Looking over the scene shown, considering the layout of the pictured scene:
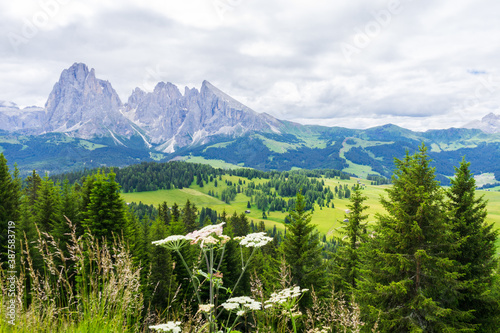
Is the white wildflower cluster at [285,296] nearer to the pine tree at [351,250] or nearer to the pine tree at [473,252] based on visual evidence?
the pine tree at [473,252]

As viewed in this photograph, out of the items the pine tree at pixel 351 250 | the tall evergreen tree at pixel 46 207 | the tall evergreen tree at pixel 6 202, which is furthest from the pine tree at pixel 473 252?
the tall evergreen tree at pixel 46 207

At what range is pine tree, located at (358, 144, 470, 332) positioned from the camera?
12211 mm

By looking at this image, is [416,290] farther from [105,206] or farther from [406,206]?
[105,206]

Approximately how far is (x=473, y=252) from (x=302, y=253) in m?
9.81

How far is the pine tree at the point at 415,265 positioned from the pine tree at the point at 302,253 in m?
5.12

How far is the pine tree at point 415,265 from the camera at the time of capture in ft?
40.1

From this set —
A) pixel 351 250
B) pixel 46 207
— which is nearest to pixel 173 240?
pixel 351 250

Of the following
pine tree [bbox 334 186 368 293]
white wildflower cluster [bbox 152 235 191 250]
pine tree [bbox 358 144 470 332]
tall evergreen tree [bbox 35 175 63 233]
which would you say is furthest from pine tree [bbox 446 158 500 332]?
tall evergreen tree [bbox 35 175 63 233]

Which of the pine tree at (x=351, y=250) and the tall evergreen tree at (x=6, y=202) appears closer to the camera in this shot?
the tall evergreen tree at (x=6, y=202)

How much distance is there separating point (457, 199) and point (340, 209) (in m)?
195

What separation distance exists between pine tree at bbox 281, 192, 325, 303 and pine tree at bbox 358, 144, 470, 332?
5.12 m

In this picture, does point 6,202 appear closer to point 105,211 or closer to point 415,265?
point 105,211

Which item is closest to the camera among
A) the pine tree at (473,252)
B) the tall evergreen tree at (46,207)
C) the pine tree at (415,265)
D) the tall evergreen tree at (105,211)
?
the pine tree at (415,265)

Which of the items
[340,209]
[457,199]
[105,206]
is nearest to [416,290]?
[457,199]
